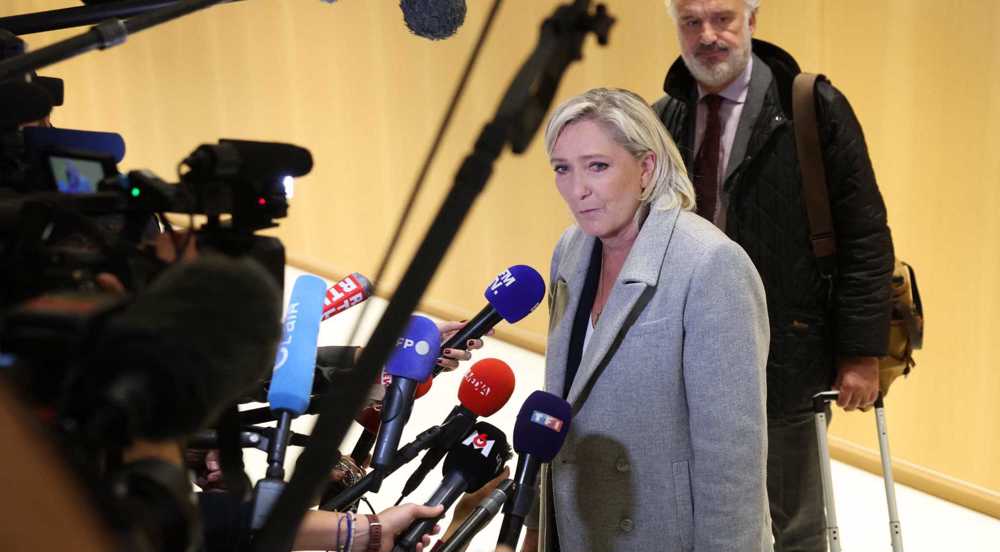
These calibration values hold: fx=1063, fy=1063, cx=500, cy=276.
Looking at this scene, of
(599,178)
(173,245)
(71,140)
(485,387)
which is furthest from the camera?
(485,387)

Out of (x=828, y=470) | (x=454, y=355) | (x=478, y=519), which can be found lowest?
(x=828, y=470)

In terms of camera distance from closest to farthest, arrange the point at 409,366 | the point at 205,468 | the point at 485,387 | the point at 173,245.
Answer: the point at 173,245 < the point at 409,366 < the point at 485,387 < the point at 205,468

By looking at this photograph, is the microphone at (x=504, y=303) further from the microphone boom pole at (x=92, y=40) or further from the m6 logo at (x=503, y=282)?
the microphone boom pole at (x=92, y=40)

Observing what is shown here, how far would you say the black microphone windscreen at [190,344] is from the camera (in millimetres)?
541

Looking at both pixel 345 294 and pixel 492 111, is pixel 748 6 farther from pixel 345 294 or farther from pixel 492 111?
pixel 492 111

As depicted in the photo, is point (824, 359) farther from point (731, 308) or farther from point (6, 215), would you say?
point (6, 215)

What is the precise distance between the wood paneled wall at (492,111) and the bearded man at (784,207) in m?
0.54

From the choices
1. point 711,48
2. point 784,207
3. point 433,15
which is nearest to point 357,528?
point 433,15

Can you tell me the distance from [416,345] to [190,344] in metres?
1.39

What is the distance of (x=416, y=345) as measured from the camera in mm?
1944

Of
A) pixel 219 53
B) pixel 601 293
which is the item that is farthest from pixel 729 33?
pixel 219 53

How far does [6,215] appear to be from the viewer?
2.30ft

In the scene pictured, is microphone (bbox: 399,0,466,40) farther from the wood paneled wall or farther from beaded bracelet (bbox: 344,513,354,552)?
beaded bracelet (bbox: 344,513,354,552)

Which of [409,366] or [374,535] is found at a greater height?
[409,366]
